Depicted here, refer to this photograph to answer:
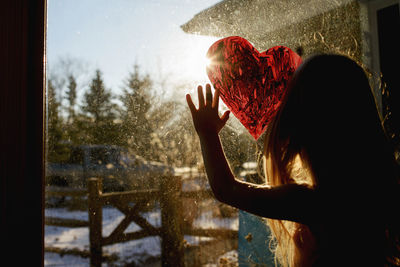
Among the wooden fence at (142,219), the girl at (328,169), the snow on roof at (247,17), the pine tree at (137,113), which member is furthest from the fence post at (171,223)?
the snow on roof at (247,17)

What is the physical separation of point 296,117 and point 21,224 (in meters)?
0.65

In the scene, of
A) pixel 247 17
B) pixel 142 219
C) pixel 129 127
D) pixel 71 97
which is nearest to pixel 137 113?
pixel 129 127

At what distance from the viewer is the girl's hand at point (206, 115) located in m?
0.72

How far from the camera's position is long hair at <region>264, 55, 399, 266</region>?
2.30 ft

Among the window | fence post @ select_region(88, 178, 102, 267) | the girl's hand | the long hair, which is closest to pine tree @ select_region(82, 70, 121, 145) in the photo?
the window

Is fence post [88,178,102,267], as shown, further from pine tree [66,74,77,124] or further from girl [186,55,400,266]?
girl [186,55,400,266]

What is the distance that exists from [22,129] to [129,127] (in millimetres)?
249

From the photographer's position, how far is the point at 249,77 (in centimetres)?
87

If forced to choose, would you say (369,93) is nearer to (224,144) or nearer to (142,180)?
(224,144)

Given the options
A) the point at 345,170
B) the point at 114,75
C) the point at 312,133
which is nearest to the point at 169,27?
the point at 114,75

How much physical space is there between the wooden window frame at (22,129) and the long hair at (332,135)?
550mm

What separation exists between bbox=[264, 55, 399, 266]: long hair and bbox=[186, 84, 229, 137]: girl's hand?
5.9 inches

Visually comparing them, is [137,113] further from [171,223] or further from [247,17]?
[247,17]

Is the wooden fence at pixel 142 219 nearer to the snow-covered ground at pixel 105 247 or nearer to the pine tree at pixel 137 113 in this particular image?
the snow-covered ground at pixel 105 247
